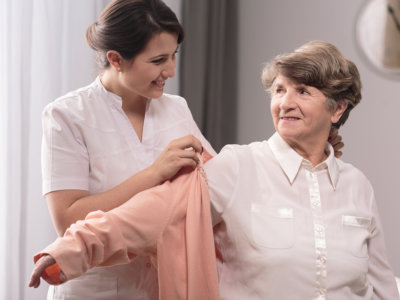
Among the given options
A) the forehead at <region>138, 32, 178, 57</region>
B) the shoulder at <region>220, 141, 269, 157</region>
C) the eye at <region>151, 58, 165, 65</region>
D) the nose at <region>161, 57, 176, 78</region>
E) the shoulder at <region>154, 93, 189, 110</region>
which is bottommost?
the shoulder at <region>220, 141, 269, 157</region>

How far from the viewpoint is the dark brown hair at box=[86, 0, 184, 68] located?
4.85ft

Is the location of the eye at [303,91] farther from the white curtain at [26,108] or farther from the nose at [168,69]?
the white curtain at [26,108]

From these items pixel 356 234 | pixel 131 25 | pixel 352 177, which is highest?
pixel 131 25

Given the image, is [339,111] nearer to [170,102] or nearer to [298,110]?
[298,110]

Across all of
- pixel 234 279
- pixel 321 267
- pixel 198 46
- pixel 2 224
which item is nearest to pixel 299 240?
pixel 321 267

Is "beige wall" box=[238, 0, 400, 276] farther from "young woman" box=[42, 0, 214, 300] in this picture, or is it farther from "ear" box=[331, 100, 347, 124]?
"young woman" box=[42, 0, 214, 300]

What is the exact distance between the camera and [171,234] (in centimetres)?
130

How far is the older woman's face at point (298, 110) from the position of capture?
143 centimetres

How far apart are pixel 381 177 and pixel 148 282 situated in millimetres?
1458

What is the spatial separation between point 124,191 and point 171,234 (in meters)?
0.19

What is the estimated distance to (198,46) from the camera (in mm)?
3156

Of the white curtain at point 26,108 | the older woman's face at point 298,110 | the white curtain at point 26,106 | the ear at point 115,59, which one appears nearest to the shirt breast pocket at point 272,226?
the older woman's face at point 298,110

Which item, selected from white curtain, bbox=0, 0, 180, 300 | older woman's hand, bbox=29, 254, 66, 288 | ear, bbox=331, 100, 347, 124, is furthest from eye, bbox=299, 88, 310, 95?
white curtain, bbox=0, 0, 180, 300

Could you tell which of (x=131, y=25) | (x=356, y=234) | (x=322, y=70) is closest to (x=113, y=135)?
(x=131, y=25)
